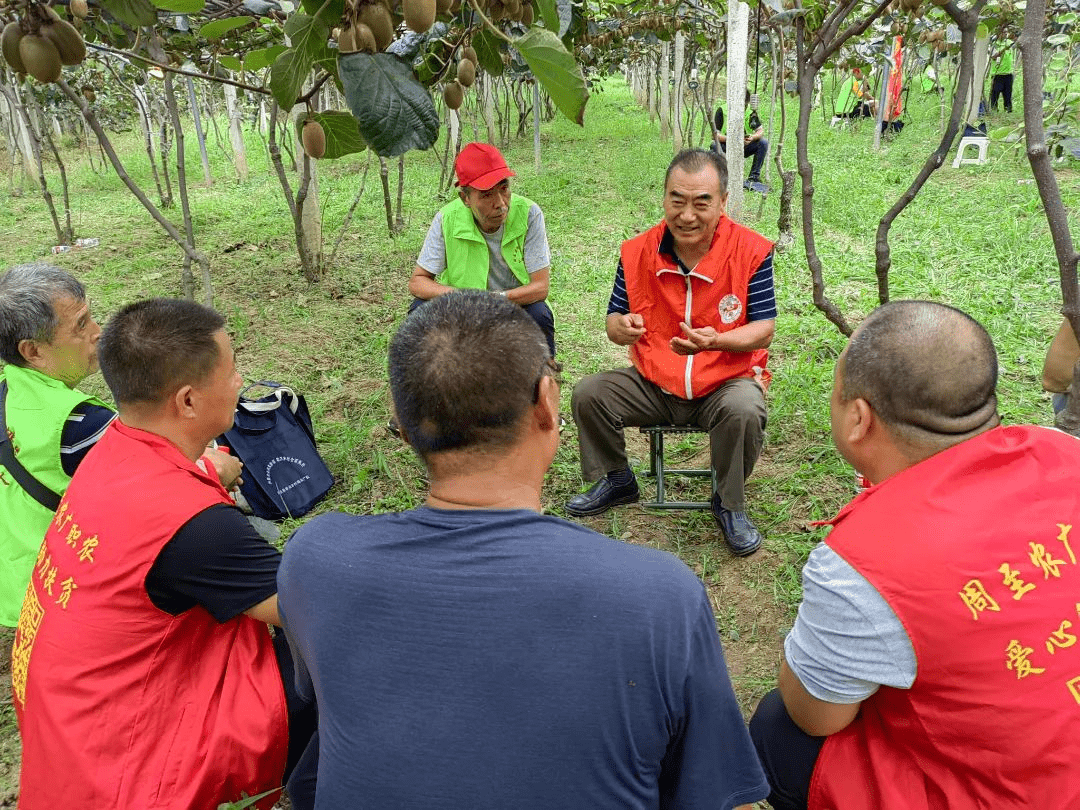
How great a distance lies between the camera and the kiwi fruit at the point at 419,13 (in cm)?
121

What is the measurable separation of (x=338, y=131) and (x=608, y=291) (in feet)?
12.5

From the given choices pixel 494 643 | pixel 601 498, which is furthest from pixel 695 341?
pixel 494 643

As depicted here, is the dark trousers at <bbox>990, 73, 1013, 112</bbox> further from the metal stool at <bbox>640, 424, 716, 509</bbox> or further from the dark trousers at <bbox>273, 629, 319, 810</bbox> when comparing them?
the dark trousers at <bbox>273, 629, 319, 810</bbox>

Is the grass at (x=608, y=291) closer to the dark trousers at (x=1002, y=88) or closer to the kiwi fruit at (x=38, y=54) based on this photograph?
the kiwi fruit at (x=38, y=54)

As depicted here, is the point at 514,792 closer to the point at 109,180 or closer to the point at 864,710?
the point at 864,710

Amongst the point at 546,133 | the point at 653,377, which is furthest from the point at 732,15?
the point at 546,133

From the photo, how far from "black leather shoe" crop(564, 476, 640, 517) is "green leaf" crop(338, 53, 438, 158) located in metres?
1.81

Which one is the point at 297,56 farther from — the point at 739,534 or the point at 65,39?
the point at 739,534

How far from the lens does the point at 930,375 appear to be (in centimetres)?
121

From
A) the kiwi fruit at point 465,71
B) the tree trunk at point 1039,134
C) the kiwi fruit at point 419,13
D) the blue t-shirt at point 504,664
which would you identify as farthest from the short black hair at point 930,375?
the kiwi fruit at point 465,71

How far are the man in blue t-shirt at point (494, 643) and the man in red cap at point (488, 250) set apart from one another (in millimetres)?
2360

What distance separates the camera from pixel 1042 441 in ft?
3.95

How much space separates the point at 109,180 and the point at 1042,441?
13.5m

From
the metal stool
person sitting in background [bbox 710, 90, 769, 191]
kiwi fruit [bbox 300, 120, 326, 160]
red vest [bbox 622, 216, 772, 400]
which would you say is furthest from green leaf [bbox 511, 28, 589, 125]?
person sitting in background [bbox 710, 90, 769, 191]
